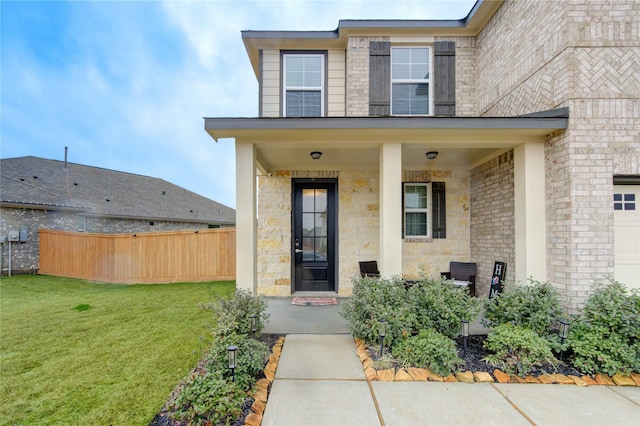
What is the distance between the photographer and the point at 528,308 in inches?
142

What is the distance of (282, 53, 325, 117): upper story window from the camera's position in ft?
20.9

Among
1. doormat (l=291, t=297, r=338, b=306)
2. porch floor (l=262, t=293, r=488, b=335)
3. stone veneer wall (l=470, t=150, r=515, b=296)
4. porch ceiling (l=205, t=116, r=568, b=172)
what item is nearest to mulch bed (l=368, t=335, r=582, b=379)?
porch floor (l=262, t=293, r=488, b=335)

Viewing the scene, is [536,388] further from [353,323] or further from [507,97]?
[507,97]

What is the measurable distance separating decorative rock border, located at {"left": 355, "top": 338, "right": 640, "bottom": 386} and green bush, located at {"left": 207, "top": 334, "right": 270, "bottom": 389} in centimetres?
115

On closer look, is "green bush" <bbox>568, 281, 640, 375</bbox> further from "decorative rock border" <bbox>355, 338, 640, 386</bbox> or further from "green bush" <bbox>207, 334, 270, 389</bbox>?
"green bush" <bbox>207, 334, 270, 389</bbox>

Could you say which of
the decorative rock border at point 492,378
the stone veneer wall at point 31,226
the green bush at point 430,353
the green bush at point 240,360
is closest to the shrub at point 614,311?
the decorative rock border at point 492,378

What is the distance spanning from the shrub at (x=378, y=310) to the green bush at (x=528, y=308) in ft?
3.81

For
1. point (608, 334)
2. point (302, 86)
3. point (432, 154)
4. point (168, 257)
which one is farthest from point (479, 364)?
point (168, 257)

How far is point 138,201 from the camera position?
15.3 metres

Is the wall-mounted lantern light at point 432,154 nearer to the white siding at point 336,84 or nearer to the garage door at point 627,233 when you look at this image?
the white siding at point 336,84

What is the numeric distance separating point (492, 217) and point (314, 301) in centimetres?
381

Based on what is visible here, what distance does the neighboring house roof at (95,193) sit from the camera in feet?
37.6

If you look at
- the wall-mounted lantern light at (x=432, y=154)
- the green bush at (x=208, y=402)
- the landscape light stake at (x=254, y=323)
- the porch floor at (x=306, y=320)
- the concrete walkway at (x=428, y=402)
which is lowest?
the concrete walkway at (x=428, y=402)

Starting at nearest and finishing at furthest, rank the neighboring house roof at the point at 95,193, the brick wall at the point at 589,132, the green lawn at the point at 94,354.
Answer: the green lawn at the point at 94,354 → the brick wall at the point at 589,132 → the neighboring house roof at the point at 95,193
